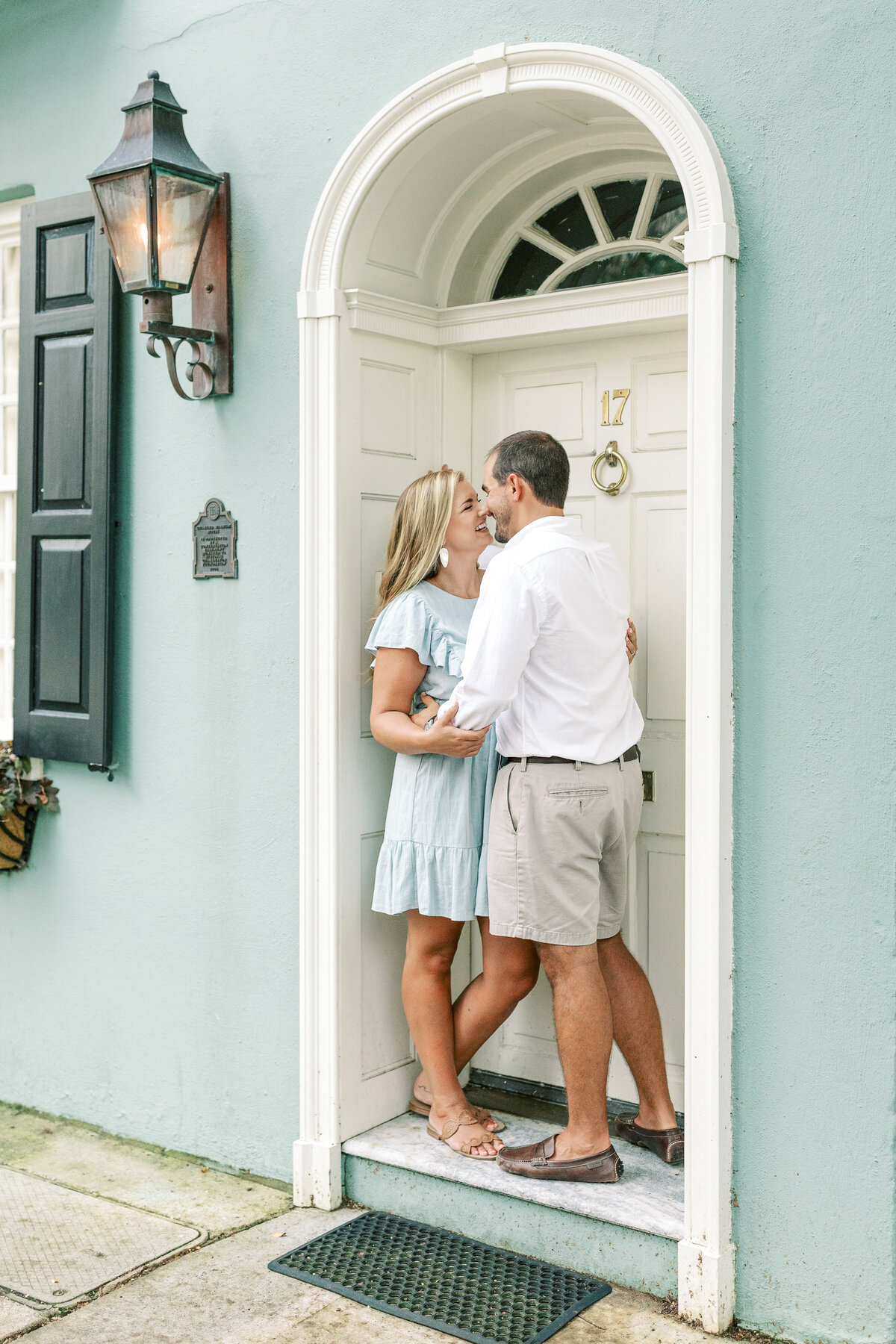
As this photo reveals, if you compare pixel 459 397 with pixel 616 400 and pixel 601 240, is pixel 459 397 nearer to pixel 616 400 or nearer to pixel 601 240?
pixel 616 400

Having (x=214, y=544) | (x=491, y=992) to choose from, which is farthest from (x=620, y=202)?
(x=491, y=992)

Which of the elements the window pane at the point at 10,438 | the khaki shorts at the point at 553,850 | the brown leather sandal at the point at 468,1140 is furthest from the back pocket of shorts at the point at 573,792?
the window pane at the point at 10,438

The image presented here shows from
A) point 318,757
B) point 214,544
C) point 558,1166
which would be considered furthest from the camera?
point 214,544

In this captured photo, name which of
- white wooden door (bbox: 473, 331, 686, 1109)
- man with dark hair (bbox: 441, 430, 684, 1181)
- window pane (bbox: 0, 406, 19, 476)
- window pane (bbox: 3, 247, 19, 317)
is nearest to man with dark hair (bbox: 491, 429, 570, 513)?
man with dark hair (bbox: 441, 430, 684, 1181)

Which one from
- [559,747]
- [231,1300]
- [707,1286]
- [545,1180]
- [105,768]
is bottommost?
[231,1300]

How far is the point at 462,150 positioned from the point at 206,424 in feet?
3.68

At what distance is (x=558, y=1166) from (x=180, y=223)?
2.83m

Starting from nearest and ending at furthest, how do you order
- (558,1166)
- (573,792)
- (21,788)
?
(573,792) → (558,1166) → (21,788)

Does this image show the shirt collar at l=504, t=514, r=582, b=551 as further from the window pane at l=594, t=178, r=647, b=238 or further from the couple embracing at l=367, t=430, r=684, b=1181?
the window pane at l=594, t=178, r=647, b=238

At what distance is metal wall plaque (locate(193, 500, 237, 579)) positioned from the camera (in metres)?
3.92

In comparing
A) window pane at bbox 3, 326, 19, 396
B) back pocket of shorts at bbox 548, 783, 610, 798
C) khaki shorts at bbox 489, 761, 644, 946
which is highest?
window pane at bbox 3, 326, 19, 396

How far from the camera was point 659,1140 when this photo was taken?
350 centimetres

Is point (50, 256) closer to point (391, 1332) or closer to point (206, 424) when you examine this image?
point (206, 424)

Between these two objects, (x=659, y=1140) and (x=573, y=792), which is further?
(x=659, y=1140)
